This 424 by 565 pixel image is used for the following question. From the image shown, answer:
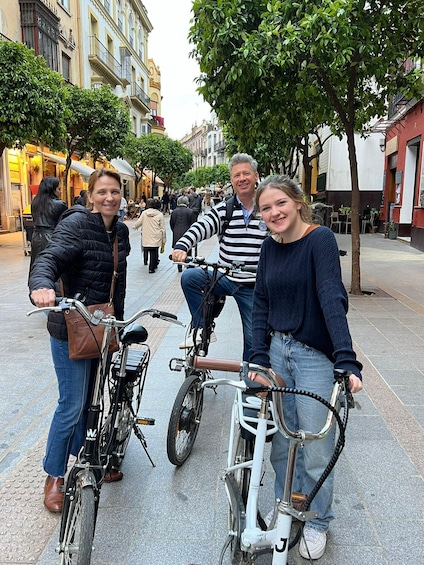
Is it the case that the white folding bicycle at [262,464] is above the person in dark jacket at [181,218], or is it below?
below

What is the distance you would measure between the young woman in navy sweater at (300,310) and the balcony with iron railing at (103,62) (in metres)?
29.9

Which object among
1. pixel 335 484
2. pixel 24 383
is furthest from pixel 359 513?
pixel 24 383

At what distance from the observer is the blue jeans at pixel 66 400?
2590 millimetres

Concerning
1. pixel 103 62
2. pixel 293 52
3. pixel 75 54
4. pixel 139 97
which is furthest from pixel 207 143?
pixel 293 52

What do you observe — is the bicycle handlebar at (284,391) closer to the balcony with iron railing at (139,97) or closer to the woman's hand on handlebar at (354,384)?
the woman's hand on handlebar at (354,384)

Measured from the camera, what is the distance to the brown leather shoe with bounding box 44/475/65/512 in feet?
8.72

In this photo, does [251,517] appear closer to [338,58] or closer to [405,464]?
[405,464]

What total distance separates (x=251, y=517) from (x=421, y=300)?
703cm

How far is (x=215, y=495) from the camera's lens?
9.30ft

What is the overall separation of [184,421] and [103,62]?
1221 inches

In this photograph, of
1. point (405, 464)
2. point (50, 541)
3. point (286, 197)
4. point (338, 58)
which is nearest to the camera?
point (286, 197)

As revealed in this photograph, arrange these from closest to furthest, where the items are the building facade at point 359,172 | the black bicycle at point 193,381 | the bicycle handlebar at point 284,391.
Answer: the bicycle handlebar at point 284,391
the black bicycle at point 193,381
the building facade at point 359,172

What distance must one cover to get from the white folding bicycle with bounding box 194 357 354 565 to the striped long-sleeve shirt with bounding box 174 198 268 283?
60.1 inches

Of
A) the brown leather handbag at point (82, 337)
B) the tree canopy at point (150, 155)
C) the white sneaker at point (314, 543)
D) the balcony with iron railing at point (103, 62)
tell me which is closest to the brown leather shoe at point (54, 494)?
the brown leather handbag at point (82, 337)
